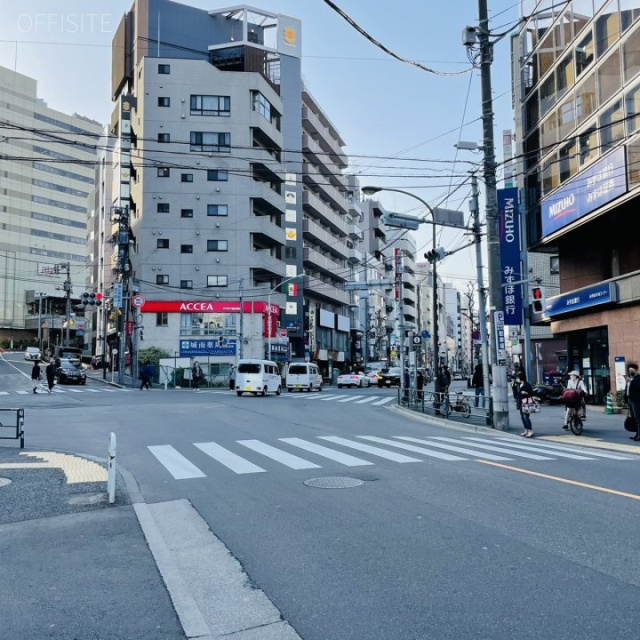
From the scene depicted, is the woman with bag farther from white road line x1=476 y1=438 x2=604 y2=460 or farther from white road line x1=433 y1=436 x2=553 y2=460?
white road line x1=433 y1=436 x2=553 y2=460

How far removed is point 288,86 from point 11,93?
210ft

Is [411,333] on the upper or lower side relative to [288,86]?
lower

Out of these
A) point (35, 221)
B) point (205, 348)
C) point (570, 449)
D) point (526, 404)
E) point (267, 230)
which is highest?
point (35, 221)

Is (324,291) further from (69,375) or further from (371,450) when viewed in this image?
(371,450)

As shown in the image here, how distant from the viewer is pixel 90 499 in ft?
25.8

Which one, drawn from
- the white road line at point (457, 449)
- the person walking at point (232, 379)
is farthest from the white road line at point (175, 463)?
the person walking at point (232, 379)

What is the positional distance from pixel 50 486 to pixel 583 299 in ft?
73.2

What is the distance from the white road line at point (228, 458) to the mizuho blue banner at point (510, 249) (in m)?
13.0

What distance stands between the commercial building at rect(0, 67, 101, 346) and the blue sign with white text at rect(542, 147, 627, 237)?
83748 mm

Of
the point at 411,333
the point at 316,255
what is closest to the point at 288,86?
the point at 316,255

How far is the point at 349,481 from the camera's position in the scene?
8.65m

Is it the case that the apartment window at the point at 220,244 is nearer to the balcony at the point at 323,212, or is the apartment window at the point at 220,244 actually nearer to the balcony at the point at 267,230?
the balcony at the point at 267,230

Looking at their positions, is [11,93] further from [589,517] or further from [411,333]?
[589,517]

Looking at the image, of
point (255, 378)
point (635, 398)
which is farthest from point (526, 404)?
point (255, 378)
